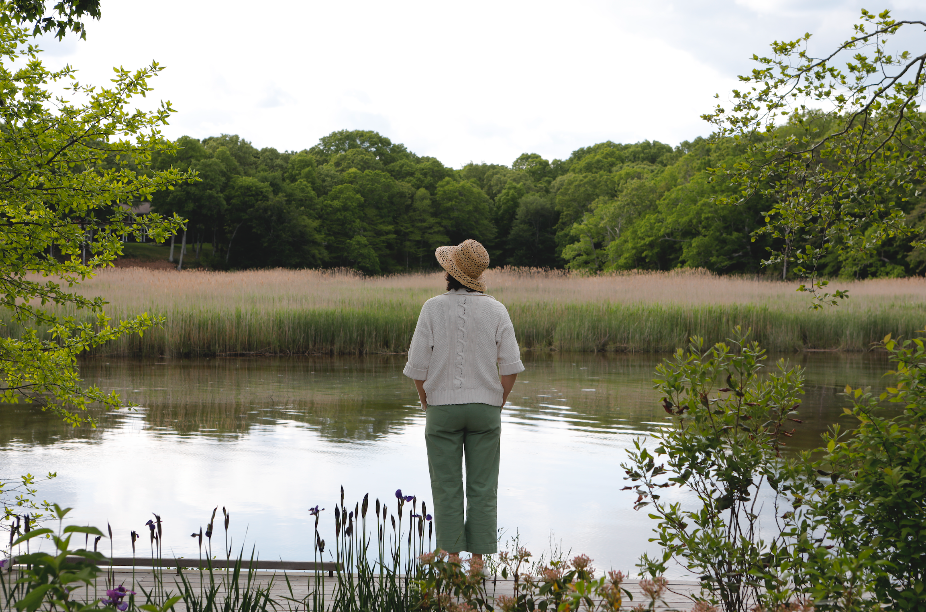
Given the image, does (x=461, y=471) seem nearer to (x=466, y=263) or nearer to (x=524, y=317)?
(x=466, y=263)

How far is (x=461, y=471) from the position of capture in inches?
149

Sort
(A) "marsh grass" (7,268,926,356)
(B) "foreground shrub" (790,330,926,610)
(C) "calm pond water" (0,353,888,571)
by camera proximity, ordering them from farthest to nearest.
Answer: (A) "marsh grass" (7,268,926,356)
(C) "calm pond water" (0,353,888,571)
(B) "foreground shrub" (790,330,926,610)

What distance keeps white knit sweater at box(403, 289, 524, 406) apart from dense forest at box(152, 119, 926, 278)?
3876 cm

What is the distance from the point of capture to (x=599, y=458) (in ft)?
24.9

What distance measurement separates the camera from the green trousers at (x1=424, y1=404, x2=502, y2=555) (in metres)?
3.75

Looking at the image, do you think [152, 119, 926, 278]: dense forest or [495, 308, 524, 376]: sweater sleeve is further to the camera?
[152, 119, 926, 278]: dense forest

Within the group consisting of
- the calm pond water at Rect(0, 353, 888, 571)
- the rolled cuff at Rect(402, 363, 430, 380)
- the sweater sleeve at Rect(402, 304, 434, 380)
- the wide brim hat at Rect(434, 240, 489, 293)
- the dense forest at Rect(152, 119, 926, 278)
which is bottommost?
the calm pond water at Rect(0, 353, 888, 571)

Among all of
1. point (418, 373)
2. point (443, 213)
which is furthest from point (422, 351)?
point (443, 213)

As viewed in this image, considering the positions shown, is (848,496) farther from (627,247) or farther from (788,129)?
(627,247)

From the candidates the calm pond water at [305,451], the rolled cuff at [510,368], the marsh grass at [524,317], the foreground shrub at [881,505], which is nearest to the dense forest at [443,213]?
the marsh grass at [524,317]

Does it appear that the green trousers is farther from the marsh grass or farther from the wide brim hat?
the marsh grass

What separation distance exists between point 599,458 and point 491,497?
400cm

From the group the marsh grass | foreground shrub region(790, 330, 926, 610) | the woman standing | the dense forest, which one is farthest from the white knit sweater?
the dense forest

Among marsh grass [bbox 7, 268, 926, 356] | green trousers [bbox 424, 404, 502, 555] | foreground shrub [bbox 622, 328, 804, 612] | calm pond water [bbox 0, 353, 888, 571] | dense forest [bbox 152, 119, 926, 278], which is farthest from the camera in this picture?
dense forest [bbox 152, 119, 926, 278]
